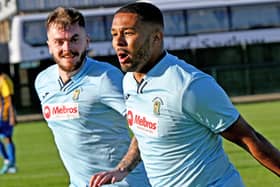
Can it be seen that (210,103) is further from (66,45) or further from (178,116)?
(66,45)

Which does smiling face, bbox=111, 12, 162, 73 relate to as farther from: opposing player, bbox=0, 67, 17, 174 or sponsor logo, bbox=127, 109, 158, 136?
opposing player, bbox=0, 67, 17, 174

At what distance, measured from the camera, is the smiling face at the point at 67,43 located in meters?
7.09

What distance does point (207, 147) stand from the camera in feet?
18.5

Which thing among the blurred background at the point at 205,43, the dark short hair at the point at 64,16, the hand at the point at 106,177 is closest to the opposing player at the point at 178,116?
the hand at the point at 106,177

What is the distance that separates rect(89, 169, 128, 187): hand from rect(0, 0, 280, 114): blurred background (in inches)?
1550

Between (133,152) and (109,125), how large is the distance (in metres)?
0.90

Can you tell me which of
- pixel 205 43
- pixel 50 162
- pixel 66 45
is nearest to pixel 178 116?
pixel 66 45

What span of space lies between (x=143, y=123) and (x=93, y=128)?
149 cm

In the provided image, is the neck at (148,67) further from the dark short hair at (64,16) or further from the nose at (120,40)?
the dark short hair at (64,16)

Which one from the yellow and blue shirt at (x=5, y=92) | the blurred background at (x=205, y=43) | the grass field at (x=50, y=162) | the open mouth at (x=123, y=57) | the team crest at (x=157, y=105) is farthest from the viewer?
the blurred background at (x=205, y=43)

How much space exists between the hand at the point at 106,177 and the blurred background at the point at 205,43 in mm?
39373

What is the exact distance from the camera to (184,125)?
5648 millimetres

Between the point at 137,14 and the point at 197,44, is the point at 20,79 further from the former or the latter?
the point at 137,14

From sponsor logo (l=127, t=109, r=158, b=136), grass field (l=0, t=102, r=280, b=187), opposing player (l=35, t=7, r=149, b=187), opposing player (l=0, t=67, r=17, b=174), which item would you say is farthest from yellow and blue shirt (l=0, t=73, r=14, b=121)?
sponsor logo (l=127, t=109, r=158, b=136)
